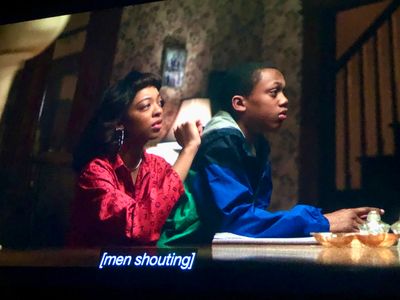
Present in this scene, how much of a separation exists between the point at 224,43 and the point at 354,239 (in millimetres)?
827

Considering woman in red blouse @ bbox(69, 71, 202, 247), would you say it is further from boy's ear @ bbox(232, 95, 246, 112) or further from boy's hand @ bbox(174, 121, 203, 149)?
boy's ear @ bbox(232, 95, 246, 112)

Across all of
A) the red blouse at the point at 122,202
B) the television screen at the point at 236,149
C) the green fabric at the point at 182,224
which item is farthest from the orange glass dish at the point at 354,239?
the red blouse at the point at 122,202

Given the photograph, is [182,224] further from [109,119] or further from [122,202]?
[109,119]

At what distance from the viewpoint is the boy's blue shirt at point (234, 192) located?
1.69m

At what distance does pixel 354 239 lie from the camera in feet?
5.19

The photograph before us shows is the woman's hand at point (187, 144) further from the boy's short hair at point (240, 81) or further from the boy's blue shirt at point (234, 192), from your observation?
the boy's short hair at point (240, 81)

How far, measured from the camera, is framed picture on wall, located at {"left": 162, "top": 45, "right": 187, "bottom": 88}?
6.32ft

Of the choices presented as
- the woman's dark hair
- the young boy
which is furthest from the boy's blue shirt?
the woman's dark hair

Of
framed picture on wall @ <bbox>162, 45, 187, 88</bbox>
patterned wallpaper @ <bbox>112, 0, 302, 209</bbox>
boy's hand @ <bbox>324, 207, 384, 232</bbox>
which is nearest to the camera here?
boy's hand @ <bbox>324, 207, 384, 232</bbox>

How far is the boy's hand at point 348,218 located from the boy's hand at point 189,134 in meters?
0.52

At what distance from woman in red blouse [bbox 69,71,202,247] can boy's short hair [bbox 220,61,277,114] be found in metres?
0.14

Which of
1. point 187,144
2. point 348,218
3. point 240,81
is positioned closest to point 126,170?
point 187,144

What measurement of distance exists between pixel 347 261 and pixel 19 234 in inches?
47.6

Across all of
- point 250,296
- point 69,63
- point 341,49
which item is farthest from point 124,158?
point 341,49
